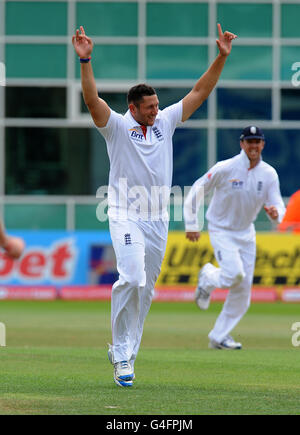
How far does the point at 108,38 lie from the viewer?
2848 cm

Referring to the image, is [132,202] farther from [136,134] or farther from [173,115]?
[173,115]

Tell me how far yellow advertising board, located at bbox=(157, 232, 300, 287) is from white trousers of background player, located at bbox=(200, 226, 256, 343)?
936 centimetres

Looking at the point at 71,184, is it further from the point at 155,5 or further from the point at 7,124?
the point at 155,5

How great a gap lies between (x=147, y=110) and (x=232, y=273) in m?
4.11

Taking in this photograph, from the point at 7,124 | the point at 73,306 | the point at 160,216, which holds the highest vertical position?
the point at 7,124

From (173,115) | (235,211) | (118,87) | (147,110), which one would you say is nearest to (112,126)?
(147,110)

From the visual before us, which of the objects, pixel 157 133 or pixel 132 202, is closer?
pixel 132 202

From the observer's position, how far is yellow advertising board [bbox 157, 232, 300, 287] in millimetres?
22656

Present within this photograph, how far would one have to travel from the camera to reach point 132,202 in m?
8.96

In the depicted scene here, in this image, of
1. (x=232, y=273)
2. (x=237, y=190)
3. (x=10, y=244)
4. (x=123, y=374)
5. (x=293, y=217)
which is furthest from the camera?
(x=293, y=217)
